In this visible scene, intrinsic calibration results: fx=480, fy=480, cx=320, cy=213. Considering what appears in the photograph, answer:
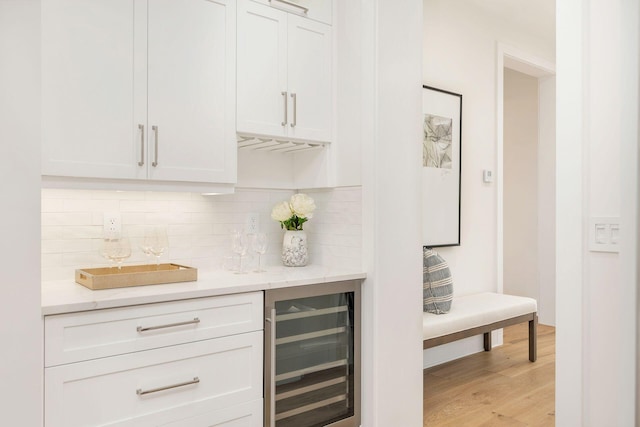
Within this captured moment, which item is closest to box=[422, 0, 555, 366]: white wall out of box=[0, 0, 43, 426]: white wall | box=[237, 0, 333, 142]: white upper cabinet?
box=[237, 0, 333, 142]: white upper cabinet

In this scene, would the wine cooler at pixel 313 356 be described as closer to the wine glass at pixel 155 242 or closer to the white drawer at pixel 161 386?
the white drawer at pixel 161 386

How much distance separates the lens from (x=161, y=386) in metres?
1.77

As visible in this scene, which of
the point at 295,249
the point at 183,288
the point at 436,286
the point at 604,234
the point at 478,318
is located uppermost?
the point at 604,234

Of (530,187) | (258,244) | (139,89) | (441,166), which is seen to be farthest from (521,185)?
(139,89)

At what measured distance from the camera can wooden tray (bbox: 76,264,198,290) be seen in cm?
181

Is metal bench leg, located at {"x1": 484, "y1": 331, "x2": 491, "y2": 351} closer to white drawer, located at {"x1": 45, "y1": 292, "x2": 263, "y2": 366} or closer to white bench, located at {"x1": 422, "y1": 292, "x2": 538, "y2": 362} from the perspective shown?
white bench, located at {"x1": 422, "y1": 292, "x2": 538, "y2": 362}

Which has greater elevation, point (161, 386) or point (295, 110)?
point (295, 110)

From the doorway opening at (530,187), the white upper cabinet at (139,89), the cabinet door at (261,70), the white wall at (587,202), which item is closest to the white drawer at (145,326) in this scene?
the white upper cabinet at (139,89)

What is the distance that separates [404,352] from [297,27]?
170 centimetres

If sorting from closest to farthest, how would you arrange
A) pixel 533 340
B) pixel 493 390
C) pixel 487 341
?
pixel 493 390, pixel 533 340, pixel 487 341

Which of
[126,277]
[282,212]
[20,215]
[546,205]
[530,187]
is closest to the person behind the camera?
[20,215]

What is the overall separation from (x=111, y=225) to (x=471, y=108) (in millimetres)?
2962

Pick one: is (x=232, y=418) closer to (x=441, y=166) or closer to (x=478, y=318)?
(x=478, y=318)

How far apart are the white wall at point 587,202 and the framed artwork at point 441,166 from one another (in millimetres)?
1483
